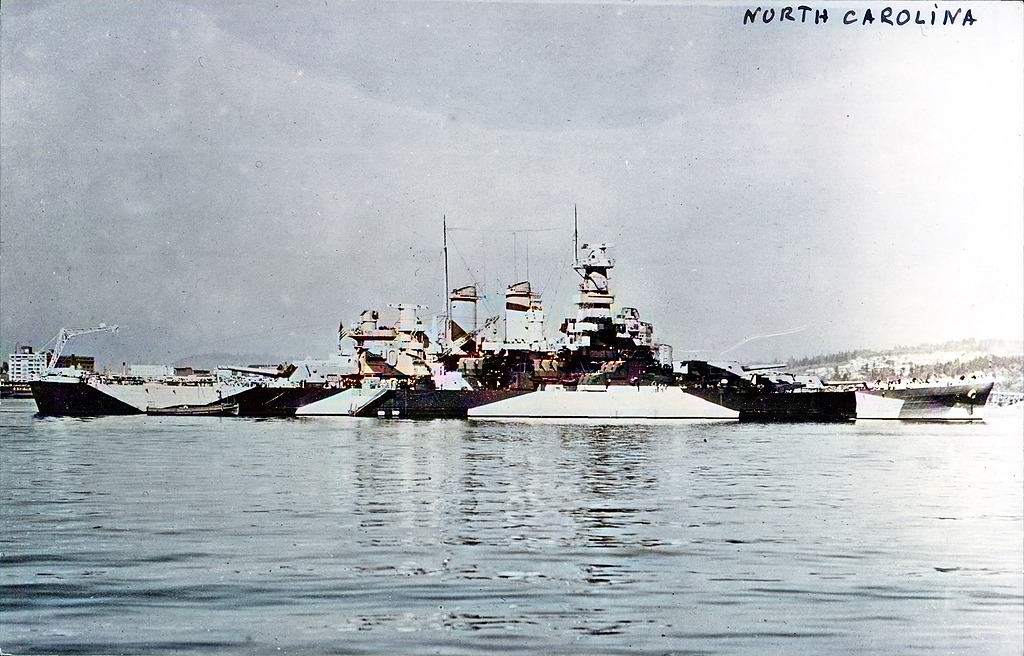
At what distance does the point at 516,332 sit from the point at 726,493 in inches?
130

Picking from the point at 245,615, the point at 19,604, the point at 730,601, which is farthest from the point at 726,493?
the point at 19,604

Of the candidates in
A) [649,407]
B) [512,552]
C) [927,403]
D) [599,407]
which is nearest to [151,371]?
[512,552]

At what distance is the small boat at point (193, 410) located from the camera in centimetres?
1025

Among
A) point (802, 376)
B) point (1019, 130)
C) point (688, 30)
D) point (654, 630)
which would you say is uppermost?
point (688, 30)

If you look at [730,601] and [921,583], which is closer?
[730,601]

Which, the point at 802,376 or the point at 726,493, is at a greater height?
the point at 802,376

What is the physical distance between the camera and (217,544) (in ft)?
14.6

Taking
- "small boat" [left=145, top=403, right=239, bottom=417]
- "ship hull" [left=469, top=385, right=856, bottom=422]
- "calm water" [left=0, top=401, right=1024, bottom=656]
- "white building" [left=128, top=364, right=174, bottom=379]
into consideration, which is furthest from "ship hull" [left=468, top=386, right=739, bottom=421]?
"white building" [left=128, top=364, right=174, bottom=379]

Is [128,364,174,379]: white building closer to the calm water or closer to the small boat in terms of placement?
the calm water

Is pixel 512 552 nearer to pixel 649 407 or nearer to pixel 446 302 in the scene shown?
pixel 446 302

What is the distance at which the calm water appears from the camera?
11.4 feet

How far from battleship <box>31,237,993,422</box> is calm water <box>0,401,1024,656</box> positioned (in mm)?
872

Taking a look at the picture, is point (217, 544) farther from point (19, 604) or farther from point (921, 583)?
point (921, 583)

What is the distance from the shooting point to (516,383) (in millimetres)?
10906
